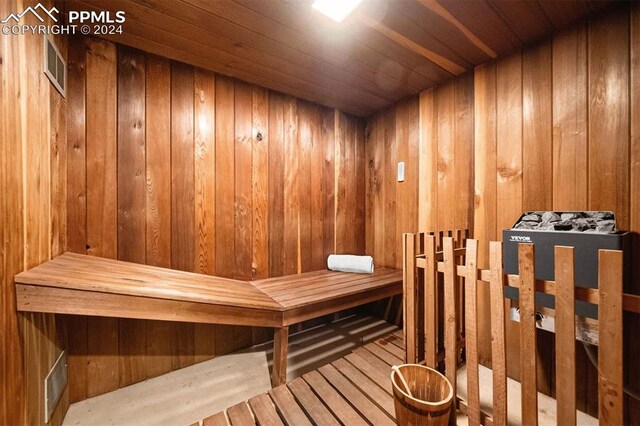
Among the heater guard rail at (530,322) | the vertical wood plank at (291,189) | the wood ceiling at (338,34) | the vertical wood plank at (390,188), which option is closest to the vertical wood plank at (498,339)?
the heater guard rail at (530,322)

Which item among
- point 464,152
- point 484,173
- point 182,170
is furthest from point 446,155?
point 182,170

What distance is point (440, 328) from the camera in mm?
2084

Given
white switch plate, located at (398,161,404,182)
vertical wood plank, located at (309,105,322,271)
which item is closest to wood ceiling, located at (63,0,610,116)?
vertical wood plank, located at (309,105,322,271)

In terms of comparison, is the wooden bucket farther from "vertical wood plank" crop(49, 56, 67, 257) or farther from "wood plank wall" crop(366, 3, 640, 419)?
"vertical wood plank" crop(49, 56, 67, 257)

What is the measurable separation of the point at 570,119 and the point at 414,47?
4.04 feet

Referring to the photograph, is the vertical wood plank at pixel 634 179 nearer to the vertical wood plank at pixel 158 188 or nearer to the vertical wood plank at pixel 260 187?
the vertical wood plank at pixel 260 187

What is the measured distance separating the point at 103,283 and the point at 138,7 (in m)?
1.72

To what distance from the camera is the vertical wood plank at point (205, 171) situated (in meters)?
2.27

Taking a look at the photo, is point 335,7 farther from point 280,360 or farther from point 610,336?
point 280,360

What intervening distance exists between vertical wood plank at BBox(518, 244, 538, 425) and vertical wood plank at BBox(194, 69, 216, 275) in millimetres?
2304

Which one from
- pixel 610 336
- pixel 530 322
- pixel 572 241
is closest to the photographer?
pixel 610 336

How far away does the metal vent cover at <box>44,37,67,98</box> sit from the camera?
144 centimetres

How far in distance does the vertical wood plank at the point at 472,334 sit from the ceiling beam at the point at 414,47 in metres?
1.58

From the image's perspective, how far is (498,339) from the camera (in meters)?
1.20
